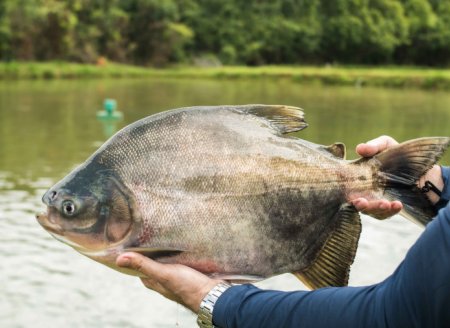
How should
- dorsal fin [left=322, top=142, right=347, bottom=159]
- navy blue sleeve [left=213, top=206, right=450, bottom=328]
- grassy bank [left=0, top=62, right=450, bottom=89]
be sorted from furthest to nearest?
grassy bank [left=0, top=62, right=450, bottom=89] → dorsal fin [left=322, top=142, right=347, bottom=159] → navy blue sleeve [left=213, top=206, right=450, bottom=328]

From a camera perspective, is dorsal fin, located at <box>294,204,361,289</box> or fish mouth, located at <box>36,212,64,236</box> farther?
dorsal fin, located at <box>294,204,361,289</box>

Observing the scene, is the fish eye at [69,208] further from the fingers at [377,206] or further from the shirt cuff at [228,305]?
the fingers at [377,206]

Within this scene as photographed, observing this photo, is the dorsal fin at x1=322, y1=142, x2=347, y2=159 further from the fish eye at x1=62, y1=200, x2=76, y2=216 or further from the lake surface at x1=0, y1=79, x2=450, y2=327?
the lake surface at x1=0, y1=79, x2=450, y2=327

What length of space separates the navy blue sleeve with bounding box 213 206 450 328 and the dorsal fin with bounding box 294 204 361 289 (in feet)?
0.91

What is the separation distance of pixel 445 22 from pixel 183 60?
19.0 m

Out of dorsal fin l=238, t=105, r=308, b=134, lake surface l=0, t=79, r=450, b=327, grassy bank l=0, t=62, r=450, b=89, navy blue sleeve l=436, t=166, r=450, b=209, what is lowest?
grassy bank l=0, t=62, r=450, b=89

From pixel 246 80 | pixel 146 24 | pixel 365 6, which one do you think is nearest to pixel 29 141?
pixel 246 80

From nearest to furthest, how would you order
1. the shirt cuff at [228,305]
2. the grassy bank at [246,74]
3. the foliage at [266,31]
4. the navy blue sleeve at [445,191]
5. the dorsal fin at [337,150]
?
the shirt cuff at [228,305]
the dorsal fin at [337,150]
the navy blue sleeve at [445,191]
the grassy bank at [246,74]
the foliage at [266,31]

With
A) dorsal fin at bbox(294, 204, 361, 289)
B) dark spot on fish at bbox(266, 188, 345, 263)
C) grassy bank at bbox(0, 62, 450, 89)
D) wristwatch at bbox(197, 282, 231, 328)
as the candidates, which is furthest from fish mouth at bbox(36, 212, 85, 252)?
grassy bank at bbox(0, 62, 450, 89)

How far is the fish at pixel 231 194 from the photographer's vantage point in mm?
2143

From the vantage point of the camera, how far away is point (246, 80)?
3675 centimetres

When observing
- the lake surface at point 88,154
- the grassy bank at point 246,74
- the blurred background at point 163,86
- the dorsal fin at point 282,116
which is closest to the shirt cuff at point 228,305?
the dorsal fin at point 282,116

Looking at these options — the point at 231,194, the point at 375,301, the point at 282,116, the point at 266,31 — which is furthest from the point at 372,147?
the point at 266,31

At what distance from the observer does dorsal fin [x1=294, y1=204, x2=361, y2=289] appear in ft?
7.48
